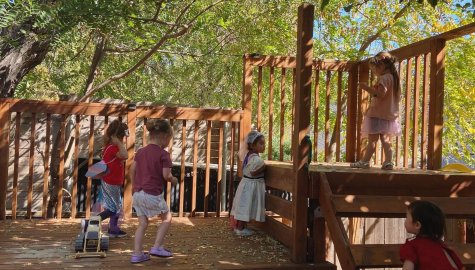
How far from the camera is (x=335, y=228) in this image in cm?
338

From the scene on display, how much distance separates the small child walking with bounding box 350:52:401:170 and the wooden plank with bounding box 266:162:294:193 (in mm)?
902

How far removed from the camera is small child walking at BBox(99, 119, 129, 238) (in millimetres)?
4434

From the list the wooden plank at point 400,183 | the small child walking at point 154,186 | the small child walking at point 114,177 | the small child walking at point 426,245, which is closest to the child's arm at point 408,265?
the small child walking at point 426,245

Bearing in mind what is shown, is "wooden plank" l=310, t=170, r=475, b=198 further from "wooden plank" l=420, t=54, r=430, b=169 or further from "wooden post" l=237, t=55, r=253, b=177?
"wooden post" l=237, t=55, r=253, b=177

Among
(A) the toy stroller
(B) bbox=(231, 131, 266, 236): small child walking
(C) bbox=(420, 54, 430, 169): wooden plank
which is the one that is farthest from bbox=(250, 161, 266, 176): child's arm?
(C) bbox=(420, 54, 430, 169): wooden plank

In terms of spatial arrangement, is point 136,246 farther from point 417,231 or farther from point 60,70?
point 60,70

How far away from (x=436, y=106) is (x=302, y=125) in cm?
188

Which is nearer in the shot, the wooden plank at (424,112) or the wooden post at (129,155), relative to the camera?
the wooden plank at (424,112)

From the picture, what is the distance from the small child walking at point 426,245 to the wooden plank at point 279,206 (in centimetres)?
174

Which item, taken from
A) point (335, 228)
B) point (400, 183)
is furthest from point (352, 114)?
point (335, 228)

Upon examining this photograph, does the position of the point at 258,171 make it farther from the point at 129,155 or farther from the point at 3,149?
the point at 3,149

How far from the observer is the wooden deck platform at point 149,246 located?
3.53 m

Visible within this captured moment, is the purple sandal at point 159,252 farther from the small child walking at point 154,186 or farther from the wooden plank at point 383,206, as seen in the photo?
the wooden plank at point 383,206

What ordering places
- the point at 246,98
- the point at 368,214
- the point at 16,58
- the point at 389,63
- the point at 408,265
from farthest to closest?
1. the point at 16,58
2. the point at 246,98
3. the point at 389,63
4. the point at 368,214
5. the point at 408,265
